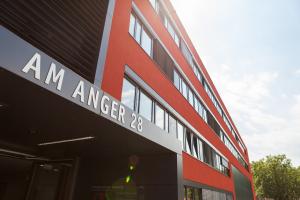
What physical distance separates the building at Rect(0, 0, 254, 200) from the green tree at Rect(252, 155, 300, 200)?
65.3 m

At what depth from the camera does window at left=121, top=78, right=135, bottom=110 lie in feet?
27.8

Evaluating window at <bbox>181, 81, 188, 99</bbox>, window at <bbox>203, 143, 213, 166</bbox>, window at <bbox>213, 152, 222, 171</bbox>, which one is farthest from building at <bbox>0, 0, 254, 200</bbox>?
window at <bbox>213, 152, 222, 171</bbox>

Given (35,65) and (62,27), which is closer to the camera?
(35,65)

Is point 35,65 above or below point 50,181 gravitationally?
above

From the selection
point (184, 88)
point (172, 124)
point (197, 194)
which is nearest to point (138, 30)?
point (172, 124)

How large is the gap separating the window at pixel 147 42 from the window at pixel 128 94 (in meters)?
3.14

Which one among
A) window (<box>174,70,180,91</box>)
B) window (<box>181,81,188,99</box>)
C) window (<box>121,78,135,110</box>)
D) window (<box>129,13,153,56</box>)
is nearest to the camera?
window (<box>121,78,135,110</box>)

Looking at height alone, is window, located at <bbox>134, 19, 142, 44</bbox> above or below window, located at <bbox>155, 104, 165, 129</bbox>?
above

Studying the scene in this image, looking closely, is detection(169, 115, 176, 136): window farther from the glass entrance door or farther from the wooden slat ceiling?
the wooden slat ceiling

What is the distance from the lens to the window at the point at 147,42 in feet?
38.1

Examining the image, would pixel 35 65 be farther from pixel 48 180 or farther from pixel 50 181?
pixel 48 180

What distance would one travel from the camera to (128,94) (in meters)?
8.85

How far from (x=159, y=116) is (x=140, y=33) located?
4.32 metres

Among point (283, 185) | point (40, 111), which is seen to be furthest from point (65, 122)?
point (283, 185)
